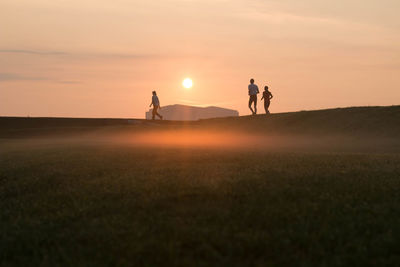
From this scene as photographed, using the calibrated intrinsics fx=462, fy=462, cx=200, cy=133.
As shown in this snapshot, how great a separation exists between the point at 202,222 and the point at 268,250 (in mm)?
1065

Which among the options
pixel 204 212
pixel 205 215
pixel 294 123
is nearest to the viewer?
pixel 205 215

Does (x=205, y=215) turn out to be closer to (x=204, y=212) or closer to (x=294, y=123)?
(x=204, y=212)

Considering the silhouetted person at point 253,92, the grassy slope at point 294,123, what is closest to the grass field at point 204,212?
the grassy slope at point 294,123

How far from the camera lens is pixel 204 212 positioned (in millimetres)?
6219

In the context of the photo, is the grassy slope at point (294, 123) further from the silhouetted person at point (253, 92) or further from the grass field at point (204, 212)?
the grass field at point (204, 212)

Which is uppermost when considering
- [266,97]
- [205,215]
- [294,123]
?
[266,97]

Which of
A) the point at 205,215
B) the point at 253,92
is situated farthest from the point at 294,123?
the point at 205,215

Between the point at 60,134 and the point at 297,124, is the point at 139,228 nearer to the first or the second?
the point at 297,124

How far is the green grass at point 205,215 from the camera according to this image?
5074 millimetres

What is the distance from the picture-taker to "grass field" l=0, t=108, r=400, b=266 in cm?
509

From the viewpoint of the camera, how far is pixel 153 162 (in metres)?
10.5

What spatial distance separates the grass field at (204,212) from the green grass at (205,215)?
0.6 inches

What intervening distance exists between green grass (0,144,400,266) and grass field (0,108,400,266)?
0.01 metres

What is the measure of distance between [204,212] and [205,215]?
12cm
